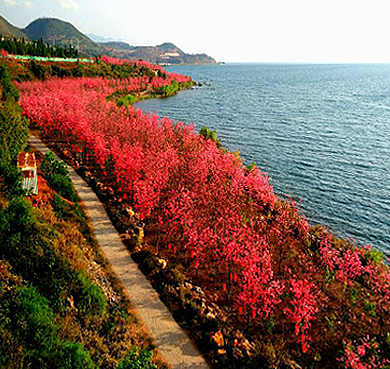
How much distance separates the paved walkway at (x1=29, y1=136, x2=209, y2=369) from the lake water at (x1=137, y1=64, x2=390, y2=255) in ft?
70.0

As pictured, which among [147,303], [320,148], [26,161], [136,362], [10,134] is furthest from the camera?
[320,148]

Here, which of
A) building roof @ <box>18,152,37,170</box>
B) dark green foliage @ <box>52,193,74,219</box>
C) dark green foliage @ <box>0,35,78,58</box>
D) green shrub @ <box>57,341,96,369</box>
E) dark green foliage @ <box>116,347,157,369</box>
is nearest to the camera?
green shrub @ <box>57,341,96,369</box>

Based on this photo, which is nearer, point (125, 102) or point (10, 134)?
point (10, 134)

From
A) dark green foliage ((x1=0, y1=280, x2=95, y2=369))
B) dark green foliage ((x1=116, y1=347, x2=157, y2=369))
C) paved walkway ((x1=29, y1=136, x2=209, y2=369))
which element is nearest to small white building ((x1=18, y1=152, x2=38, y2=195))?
paved walkway ((x1=29, y1=136, x2=209, y2=369))

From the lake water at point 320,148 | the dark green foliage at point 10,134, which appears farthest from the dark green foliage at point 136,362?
the lake water at point 320,148

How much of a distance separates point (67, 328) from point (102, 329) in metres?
1.87

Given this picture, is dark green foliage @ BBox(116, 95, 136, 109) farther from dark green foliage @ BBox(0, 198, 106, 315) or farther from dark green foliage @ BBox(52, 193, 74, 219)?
dark green foliage @ BBox(0, 198, 106, 315)

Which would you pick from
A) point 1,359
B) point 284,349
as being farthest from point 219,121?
point 1,359

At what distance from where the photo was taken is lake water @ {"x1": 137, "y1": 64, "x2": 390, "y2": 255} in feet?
115

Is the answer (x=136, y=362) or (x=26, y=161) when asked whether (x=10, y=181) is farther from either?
(x=136, y=362)

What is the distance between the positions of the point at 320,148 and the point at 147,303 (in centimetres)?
4677

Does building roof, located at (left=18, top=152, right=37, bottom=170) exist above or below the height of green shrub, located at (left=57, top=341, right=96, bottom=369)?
above

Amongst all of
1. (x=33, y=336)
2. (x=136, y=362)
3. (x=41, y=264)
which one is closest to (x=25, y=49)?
(x=41, y=264)

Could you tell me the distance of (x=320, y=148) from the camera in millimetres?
55156
